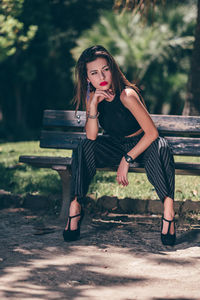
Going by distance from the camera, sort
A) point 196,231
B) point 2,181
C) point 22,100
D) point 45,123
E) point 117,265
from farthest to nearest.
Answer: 1. point 22,100
2. point 2,181
3. point 45,123
4. point 196,231
5. point 117,265

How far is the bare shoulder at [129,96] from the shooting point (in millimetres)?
4070

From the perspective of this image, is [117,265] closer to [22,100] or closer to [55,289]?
[55,289]

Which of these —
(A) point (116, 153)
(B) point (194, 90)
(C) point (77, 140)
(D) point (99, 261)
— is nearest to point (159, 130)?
(A) point (116, 153)

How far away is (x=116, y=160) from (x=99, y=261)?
106cm

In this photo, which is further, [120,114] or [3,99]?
[3,99]

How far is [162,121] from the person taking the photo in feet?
15.7

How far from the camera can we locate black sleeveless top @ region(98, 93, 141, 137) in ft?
13.8

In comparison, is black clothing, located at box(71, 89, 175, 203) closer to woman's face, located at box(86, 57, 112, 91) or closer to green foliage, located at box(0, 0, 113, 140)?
woman's face, located at box(86, 57, 112, 91)

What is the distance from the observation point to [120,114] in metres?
4.21

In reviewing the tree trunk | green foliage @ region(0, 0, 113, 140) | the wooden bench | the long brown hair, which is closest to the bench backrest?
the wooden bench

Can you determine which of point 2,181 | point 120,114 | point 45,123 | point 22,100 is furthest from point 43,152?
point 22,100

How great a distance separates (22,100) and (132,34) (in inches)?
193

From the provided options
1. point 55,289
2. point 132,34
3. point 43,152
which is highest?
point 132,34

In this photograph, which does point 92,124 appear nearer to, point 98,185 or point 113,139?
point 113,139
